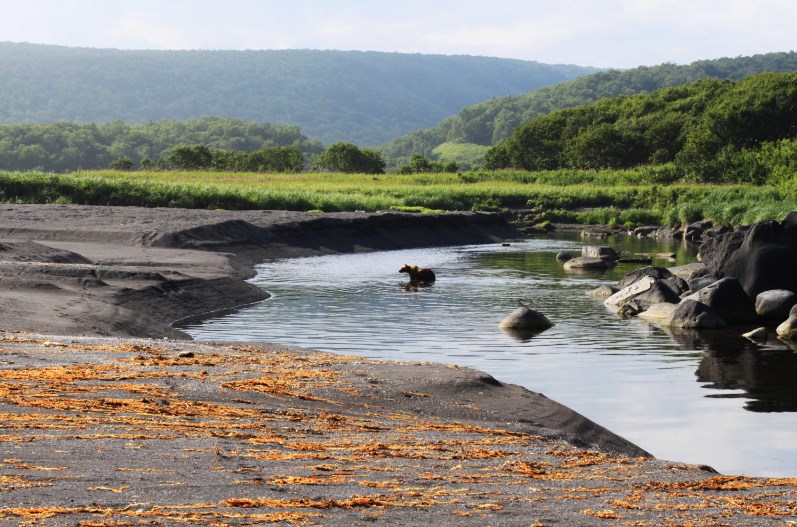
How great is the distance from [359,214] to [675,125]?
196 feet

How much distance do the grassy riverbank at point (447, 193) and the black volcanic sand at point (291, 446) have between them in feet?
124

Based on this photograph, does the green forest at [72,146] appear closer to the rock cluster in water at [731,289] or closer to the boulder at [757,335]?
the rock cluster in water at [731,289]

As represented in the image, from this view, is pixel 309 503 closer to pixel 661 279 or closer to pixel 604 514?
pixel 604 514

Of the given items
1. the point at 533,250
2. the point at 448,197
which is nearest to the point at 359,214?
the point at 533,250

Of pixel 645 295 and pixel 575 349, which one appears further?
pixel 645 295

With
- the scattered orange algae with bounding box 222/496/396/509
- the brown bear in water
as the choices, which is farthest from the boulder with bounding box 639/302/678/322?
the scattered orange algae with bounding box 222/496/396/509

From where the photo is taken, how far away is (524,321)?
24.8 m

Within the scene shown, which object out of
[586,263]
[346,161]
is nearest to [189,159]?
[346,161]

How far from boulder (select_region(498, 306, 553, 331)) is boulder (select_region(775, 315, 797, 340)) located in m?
5.17

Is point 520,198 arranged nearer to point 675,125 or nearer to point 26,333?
point 675,125

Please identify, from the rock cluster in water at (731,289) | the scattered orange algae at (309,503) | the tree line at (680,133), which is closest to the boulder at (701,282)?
the rock cluster in water at (731,289)

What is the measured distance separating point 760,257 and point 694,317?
14.6 feet

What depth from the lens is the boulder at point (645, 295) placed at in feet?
91.7

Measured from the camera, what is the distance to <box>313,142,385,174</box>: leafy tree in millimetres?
108938
